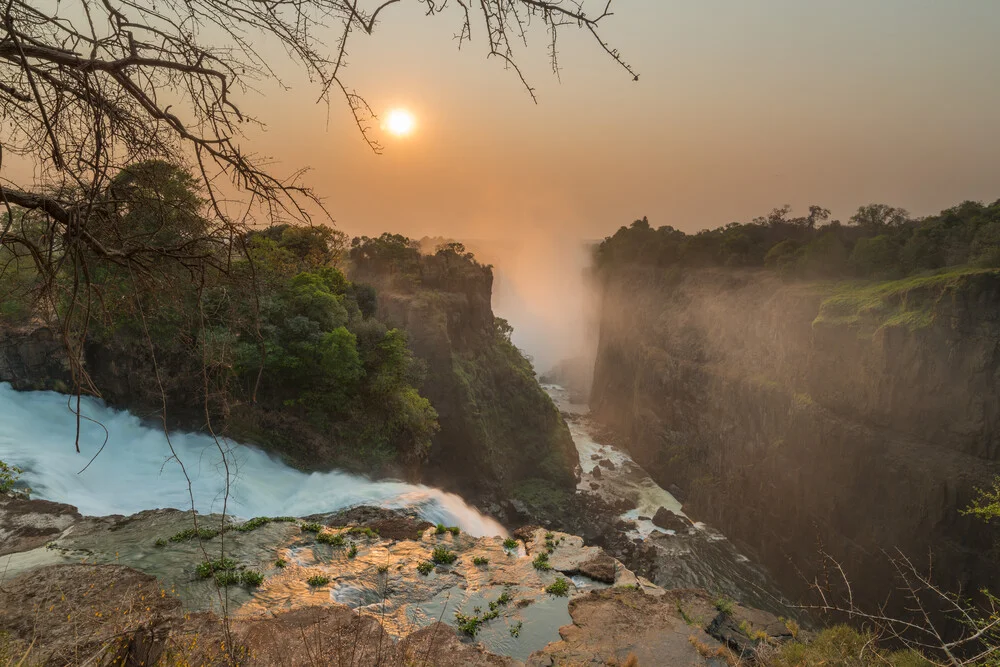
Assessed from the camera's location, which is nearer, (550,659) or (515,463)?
(550,659)

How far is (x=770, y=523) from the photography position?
30.8 meters

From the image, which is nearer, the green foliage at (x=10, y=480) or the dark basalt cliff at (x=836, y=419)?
the green foliage at (x=10, y=480)

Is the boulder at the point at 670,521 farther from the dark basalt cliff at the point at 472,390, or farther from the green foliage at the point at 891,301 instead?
the green foliage at the point at 891,301

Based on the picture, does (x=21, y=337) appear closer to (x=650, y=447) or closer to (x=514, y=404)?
(x=514, y=404)

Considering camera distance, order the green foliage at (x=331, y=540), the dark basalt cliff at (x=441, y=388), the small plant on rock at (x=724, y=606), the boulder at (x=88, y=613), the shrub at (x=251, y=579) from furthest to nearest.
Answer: the dark basalt cliff at (x=441, y=388), the green foliage at (x=331, y=540), the small plant on rock at (x=724, y=606), the shrub at (x=251, y=579), the boulder at (x=88, y=613)

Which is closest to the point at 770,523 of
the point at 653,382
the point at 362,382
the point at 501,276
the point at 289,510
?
the point at 653,382

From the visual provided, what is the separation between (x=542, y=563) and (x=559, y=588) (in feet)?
3.95

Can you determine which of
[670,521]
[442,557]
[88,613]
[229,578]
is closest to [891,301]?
[670,521]

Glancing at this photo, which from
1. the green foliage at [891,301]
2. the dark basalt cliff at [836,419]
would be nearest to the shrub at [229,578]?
the dark basalt cliff at [836,419]

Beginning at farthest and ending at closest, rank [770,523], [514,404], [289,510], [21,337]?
[514,404] < [770,523] < [21,337] < [289,510]

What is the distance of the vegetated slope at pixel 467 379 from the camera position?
30422 millimetres

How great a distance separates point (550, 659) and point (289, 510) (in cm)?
987

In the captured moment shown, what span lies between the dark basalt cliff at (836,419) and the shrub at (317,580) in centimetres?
2565

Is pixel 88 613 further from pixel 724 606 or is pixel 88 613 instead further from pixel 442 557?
pixel 724 606
